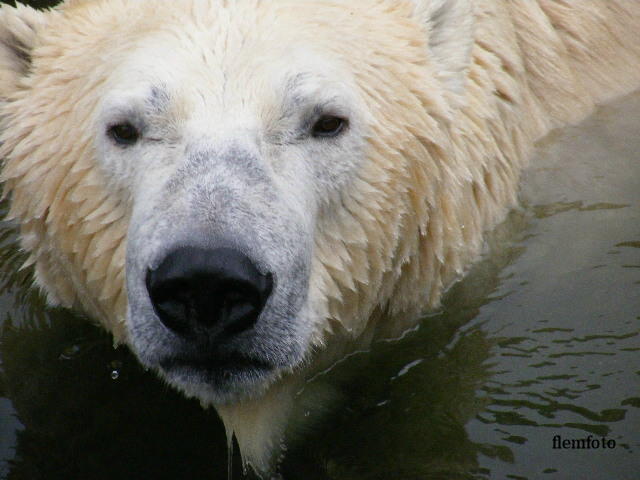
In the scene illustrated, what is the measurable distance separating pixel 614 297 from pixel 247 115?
1.93 m

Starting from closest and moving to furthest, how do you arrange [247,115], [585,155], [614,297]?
[247,115]
[614,297]
[585,155]

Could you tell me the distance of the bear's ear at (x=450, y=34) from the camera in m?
3.42

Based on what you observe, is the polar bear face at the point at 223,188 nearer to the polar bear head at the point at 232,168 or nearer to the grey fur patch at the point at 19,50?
the polar bear head at the point at 232,168

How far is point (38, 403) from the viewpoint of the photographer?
3736 mm

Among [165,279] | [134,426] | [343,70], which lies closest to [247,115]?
[343,70]

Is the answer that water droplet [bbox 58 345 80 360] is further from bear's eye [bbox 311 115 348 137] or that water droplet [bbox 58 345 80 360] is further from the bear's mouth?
bear's eye [bbox 311 115 348 137]

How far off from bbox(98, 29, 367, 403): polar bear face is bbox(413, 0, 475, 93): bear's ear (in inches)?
20.1

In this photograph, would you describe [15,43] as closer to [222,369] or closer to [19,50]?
[19,50]

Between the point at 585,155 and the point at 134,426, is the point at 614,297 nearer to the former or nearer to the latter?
the point at 585,155

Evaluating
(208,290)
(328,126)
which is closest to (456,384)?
(328,126)

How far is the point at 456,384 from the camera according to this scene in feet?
12.2

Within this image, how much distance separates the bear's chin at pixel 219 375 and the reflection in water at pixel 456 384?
0.75m

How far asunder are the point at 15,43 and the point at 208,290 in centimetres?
151

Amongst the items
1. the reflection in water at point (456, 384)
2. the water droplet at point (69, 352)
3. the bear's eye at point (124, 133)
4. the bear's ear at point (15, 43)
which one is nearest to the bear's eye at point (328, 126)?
the bear's eye at point (124, 133)
